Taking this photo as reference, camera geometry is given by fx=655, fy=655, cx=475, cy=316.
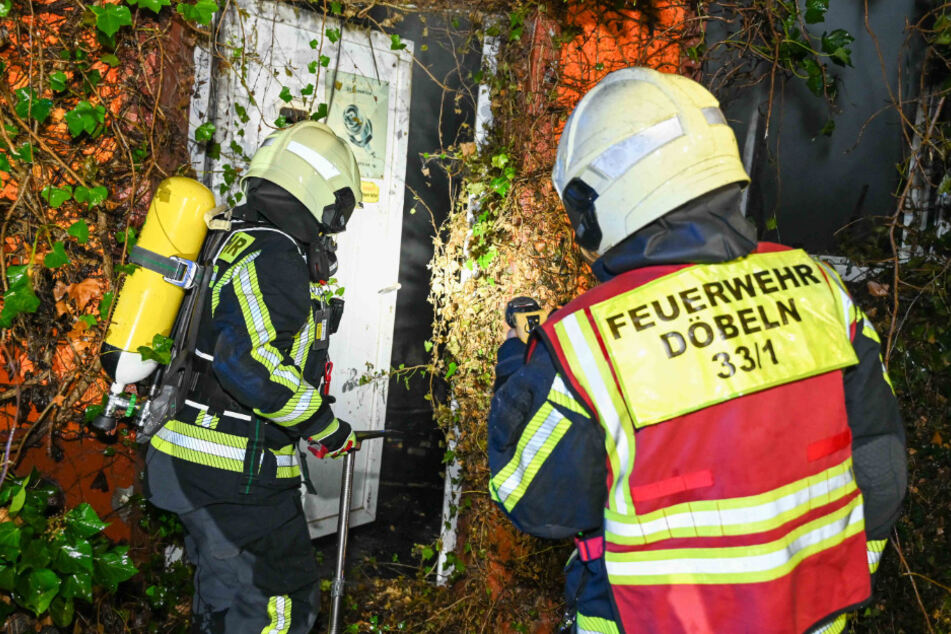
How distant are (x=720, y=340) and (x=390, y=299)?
2.62 metres

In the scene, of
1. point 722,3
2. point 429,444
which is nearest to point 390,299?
point 429,444

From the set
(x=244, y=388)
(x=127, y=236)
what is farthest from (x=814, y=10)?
(x=127, y=236)

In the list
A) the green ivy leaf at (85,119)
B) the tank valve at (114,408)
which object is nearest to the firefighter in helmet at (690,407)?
the tank valve at (114,408)

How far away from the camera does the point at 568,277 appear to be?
3367 millimetres

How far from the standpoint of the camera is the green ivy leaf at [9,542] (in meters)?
2.29

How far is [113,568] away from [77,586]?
13 cm

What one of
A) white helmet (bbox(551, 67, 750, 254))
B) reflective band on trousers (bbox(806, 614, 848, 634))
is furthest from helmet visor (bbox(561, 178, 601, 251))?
reflective band on trousers (bbox(806, 614, 848, 634))

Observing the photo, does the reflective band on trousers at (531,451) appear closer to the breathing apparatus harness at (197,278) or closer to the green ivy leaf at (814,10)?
the breathing apparatus harness at (197,278)

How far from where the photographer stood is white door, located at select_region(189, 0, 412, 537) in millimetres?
3219

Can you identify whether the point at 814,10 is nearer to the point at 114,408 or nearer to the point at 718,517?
the point at 718,517

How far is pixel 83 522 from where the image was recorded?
8.16 ft

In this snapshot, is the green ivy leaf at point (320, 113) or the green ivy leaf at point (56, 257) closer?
the green ivy leaf at point (56, 257)

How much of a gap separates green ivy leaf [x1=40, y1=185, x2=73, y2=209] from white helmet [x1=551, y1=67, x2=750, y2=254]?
6.80ft

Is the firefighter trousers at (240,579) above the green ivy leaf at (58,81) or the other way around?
the other way around
